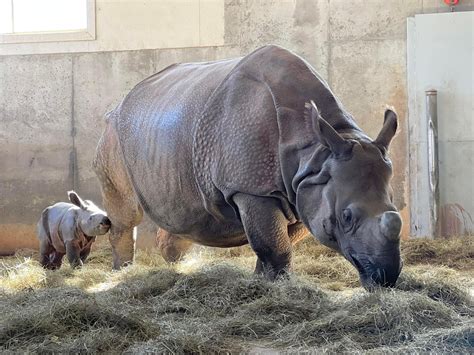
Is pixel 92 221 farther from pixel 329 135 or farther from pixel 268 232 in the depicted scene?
pixel 329 135

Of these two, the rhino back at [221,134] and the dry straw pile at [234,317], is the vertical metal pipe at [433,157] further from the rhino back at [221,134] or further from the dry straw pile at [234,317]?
the dry straw pile at [234,317]

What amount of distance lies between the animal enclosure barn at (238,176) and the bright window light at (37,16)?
2 centimetres

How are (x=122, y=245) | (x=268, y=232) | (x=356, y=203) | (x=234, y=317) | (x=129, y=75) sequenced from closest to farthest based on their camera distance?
(x=234, y=317) → (x=356, y=203) → (x=268, y=232) → (x=122, y=245) → (x=129, y=75)

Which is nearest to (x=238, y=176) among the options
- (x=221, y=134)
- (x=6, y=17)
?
(x=221, y=134)

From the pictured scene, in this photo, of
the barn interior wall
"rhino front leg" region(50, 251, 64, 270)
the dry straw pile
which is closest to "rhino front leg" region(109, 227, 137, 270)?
"rhino front leg" region(50, 251, 64, 270)

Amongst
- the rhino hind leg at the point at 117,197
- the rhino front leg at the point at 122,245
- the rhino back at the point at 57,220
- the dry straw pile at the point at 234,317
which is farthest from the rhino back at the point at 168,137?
the rhino back at the point at 57,220

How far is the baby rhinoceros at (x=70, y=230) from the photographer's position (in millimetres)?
7605

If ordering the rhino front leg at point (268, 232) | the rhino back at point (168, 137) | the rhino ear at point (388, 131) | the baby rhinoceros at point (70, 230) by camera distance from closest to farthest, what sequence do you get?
the rhino ear at point (388, 131) → the rhino front leg at point (268, 232) → the rhino back at point (168, 137) → the baby rhinoceros at point (70, 230)

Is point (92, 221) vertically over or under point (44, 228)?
over

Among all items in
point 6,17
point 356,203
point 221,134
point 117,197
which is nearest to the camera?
point 356,203

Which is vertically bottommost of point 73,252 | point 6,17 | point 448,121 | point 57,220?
point 73,252

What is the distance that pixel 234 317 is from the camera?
3.87 meters

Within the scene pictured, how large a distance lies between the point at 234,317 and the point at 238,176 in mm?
1058

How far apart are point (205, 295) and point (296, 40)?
5.23 m
